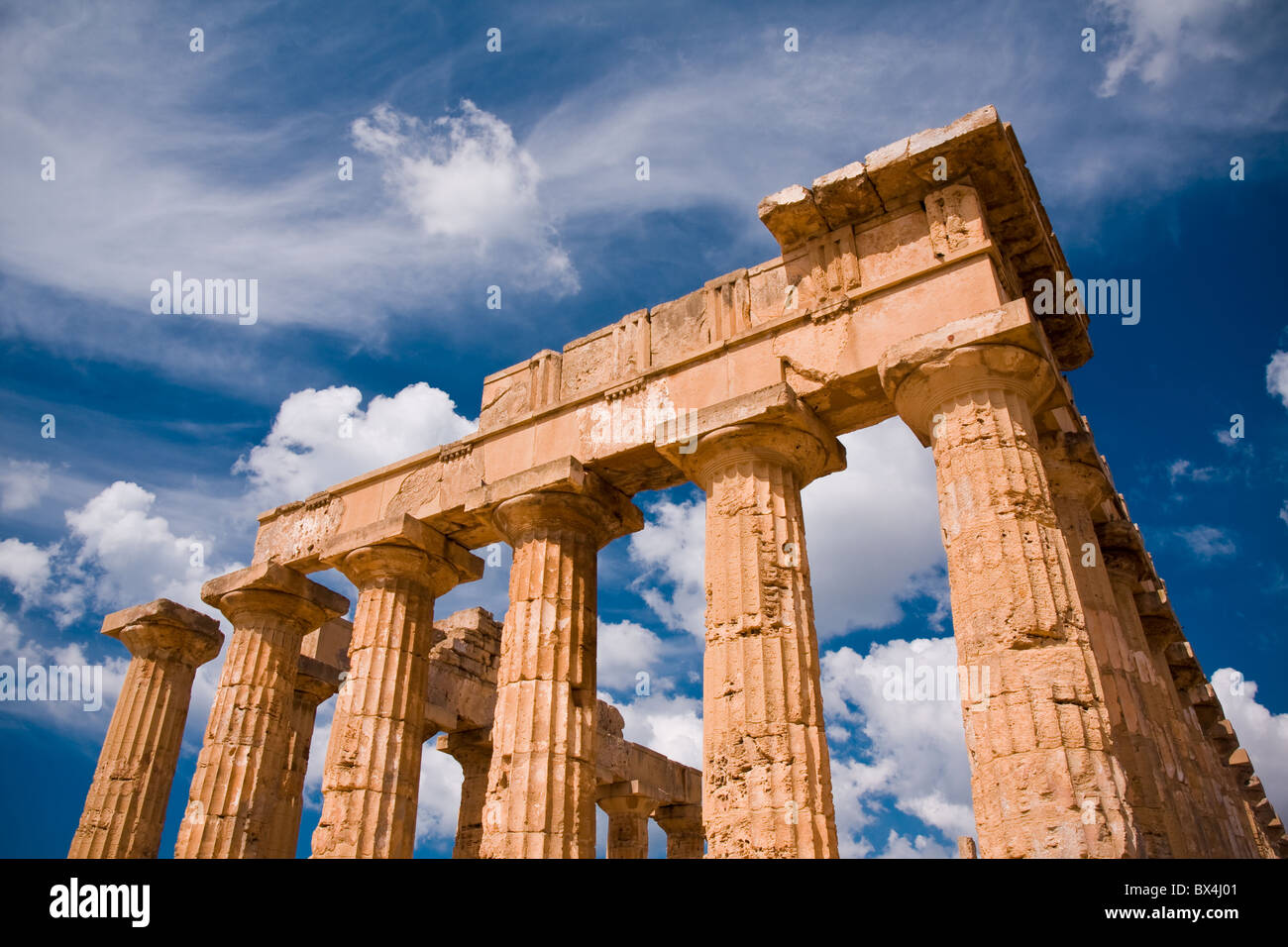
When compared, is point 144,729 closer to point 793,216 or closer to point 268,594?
point 268,594

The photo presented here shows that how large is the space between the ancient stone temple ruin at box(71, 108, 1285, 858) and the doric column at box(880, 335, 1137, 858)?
30 millimetres

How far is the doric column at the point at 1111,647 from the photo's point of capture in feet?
40.0

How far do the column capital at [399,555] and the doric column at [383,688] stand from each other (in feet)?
0.05

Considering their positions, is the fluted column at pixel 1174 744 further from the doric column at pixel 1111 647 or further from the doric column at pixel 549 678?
the doric column at pixel 549 678

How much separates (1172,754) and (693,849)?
1344 cm

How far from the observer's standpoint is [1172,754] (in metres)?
13.3

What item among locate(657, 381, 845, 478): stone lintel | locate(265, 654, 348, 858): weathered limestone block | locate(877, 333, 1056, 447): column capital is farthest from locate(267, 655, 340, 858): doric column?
locate(877, 333, 1056, 447): column capital

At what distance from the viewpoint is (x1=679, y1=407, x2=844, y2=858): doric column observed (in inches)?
395

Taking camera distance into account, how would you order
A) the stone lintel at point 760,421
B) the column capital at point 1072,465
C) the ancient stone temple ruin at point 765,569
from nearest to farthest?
the ancient stone temple ruin at point 765,569, the stone lintel at point 760,421, the column capital at point 1072,465

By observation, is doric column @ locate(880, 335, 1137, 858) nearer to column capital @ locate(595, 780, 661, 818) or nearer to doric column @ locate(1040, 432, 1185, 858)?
doric column @ locate(1040, 432, 1185, 858)

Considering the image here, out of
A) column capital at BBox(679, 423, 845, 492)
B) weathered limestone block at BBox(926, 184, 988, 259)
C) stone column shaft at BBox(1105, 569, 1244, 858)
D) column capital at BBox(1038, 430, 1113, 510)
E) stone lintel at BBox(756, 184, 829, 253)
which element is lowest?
stone column shaft at BBox(1105, 569, 1244, 858)

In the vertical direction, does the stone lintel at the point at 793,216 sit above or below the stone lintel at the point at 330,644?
above

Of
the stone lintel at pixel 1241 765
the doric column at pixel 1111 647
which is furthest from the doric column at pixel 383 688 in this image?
the stone lintel at pixel 1241 765
